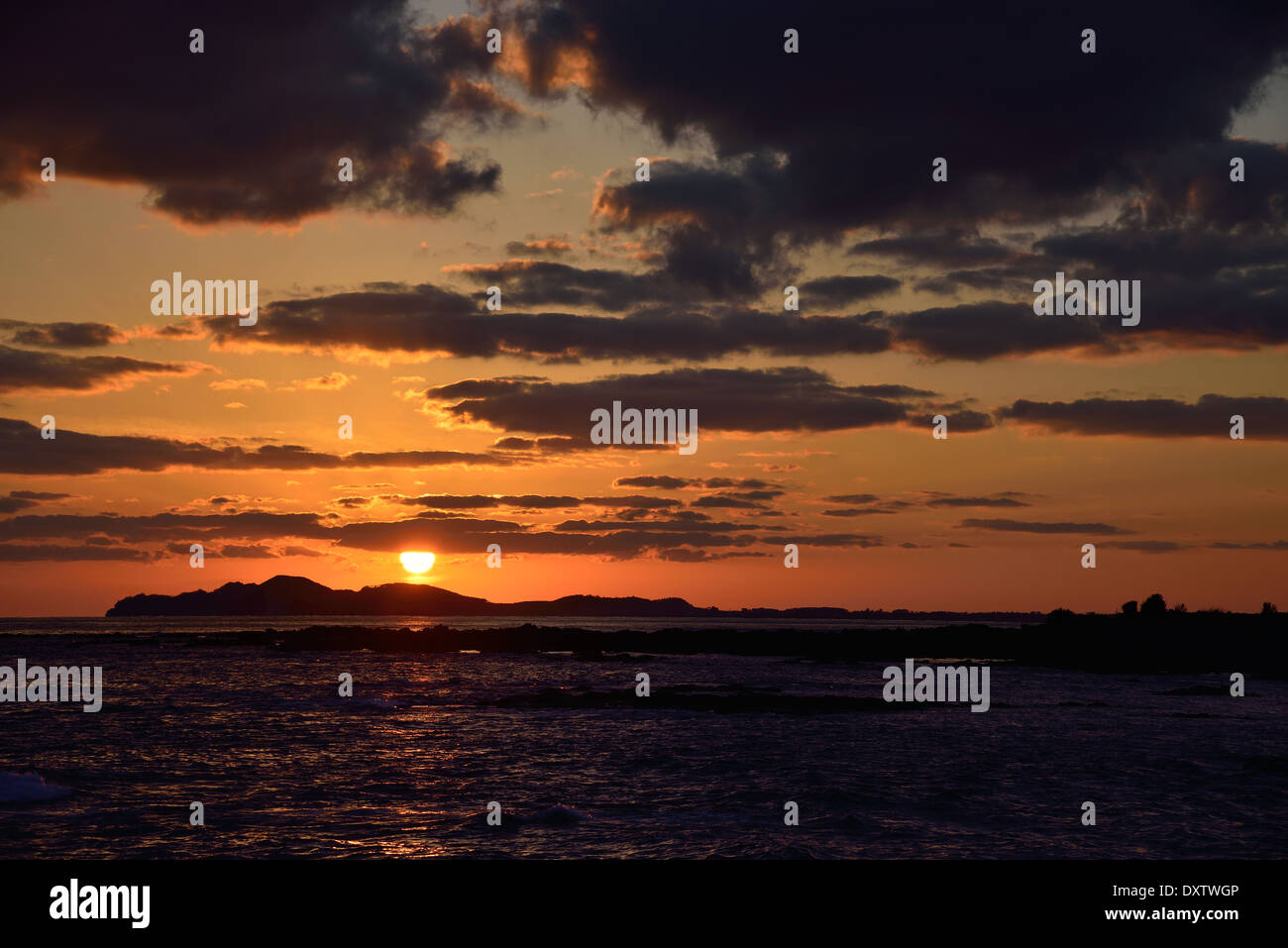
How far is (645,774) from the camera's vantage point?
35656 mm

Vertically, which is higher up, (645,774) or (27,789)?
(27,789)

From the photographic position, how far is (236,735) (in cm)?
4684

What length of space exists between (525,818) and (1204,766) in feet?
87.8

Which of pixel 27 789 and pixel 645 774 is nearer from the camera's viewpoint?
pixel 27 789

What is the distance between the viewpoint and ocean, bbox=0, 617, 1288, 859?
25.1 meters

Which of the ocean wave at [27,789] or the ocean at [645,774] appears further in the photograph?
the ocean wave at [27,789]

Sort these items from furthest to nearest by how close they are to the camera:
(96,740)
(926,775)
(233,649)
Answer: (233,649), (96,740), (926,775)

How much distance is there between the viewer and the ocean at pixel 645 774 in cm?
2511

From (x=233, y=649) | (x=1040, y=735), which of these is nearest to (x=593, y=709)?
(x=1040, y=735)

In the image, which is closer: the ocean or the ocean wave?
the ocean

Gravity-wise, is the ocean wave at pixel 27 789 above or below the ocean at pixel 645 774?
above

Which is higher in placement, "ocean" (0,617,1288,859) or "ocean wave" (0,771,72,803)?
"ocean wave" (0,771,72,803)
